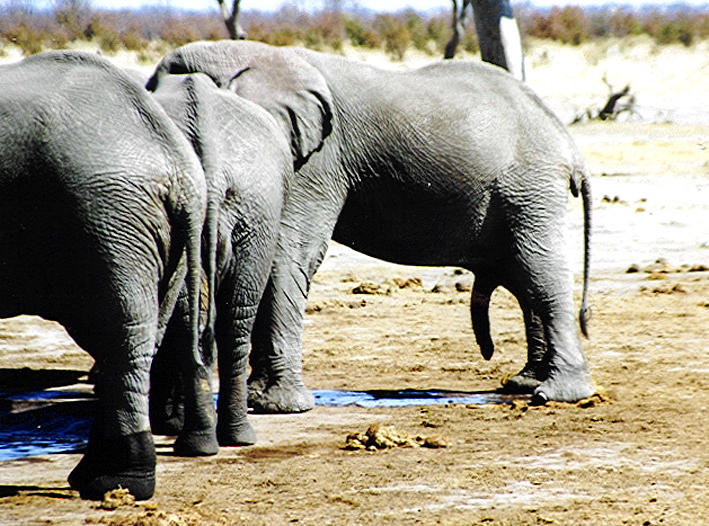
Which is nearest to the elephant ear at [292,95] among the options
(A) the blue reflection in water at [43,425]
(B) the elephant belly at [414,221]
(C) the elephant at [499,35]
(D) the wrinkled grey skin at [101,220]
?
(B) the elephant belly at [414,221]

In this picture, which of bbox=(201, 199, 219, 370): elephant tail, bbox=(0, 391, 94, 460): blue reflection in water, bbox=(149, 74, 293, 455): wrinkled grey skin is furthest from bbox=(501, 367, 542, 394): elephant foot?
bbox=(201, 199, 219, 370): elephant tail

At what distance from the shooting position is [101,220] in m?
4.42

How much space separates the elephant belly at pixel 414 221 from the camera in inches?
272

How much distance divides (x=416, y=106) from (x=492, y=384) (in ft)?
5.32

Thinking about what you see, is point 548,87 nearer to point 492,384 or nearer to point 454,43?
point 454,43

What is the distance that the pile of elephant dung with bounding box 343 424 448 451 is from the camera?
5.68 meters

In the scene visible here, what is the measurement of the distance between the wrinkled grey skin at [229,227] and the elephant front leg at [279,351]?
696mm

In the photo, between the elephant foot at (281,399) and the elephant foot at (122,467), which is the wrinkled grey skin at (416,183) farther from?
the elephant foot at (122,467)

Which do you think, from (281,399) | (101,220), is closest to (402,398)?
(281,399)

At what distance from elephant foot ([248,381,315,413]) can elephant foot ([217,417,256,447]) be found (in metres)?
0.78

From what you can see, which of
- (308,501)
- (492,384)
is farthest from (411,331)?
(308,501)

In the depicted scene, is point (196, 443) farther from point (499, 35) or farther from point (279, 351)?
point (499, 35)

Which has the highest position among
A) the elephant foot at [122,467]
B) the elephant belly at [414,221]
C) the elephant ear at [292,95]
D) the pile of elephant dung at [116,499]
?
the elephant ear at [292,95]

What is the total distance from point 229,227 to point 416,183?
175cm
